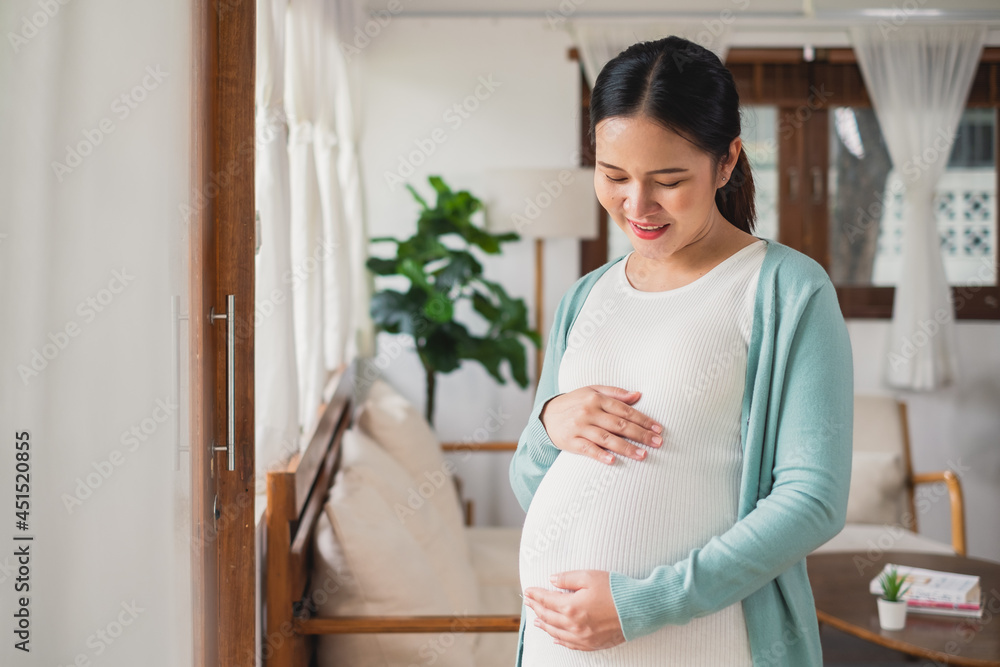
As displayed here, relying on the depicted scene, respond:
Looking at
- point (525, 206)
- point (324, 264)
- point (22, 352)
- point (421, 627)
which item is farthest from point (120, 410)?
point (525, 206)

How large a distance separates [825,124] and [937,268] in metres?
0.83

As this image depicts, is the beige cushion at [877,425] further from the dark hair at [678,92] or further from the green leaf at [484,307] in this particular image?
A: the dark hair at [678,92]

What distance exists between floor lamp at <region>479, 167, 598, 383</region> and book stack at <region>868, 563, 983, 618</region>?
6.08 feet

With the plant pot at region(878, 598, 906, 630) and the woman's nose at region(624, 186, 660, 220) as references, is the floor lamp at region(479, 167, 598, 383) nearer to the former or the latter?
the plant pot at region(878, 598, 906, 630)

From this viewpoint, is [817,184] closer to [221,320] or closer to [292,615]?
[292,615]

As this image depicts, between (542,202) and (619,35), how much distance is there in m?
0.92

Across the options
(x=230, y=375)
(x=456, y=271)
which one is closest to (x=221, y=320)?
(x=230, y=375)

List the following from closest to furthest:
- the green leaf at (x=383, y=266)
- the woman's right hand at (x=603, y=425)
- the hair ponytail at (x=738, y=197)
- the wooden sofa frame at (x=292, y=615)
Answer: the woman's right hand at (x=603, y=425) → the hair ponytail at (x=738, y=197) → the wooden sofa frame at (x=292, y=615) → the green leaf at (x=383, y=266)

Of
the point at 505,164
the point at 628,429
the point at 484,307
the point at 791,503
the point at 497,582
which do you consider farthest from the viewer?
the point at 505,164

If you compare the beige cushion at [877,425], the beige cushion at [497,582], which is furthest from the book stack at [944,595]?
the beige cushion at [877,425]

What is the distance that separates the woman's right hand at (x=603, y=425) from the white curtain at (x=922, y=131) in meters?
3.33

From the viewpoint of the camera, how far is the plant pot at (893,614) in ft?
7.36

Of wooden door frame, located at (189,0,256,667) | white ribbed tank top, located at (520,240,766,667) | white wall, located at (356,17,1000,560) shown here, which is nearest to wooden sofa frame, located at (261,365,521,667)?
wooden door frame, located at (189,0,256,667)

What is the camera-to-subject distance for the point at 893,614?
7.36ft
